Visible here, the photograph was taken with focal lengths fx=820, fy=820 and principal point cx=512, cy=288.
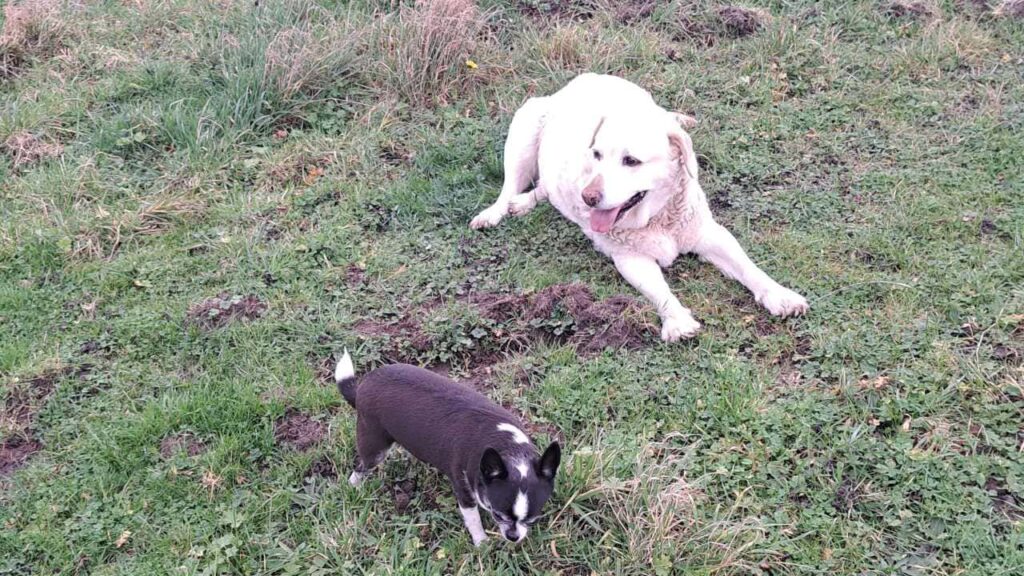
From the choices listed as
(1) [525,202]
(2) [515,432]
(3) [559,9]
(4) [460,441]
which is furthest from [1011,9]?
(4) [460,441]

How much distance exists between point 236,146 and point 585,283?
8.58 ft

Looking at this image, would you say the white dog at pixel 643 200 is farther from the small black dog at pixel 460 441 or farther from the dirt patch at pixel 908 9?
the dirt patch at pixel 908 9

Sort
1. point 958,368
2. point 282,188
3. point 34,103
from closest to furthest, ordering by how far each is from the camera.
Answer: point 958,368 → point 282,188 → point 34,103

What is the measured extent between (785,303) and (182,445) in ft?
8.71

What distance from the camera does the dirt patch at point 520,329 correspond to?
3.68 metres

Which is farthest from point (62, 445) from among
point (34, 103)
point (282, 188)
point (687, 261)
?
point (34, 103)

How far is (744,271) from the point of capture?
3.97 m

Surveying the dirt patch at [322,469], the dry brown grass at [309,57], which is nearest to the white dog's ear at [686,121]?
the dry brown grass at [309,57]

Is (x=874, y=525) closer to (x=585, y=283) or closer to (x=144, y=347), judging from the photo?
(x=585, y=283)

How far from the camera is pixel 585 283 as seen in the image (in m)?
4.12

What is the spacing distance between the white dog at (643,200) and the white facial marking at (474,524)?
1.31 metres

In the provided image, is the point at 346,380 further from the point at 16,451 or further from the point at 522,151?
the point at 522,151

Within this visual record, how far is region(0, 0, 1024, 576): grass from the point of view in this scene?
283cm

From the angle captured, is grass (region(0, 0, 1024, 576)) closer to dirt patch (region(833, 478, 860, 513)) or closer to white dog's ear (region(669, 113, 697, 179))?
dirt patch (region(833, 478, 860, 513))
